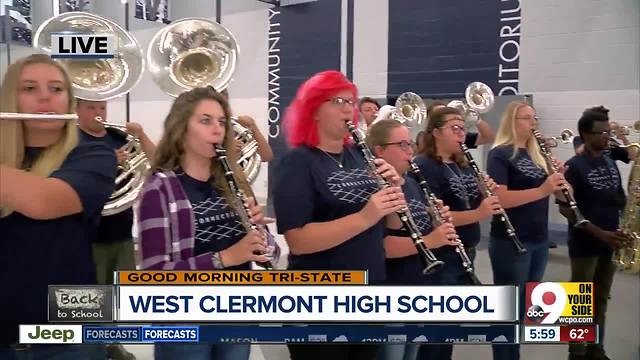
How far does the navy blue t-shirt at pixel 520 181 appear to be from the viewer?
7.60 feet

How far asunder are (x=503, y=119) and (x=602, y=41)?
1.64 feet

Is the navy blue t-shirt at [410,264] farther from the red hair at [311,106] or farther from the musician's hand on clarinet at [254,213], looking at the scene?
the musician's hand on clarinet at [254,213]

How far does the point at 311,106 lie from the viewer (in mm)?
1739

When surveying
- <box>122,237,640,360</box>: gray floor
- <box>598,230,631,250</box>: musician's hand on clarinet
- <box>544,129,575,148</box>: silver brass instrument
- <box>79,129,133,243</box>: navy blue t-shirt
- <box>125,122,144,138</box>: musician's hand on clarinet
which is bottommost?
<box>122,237,640,360</box>: gray floor

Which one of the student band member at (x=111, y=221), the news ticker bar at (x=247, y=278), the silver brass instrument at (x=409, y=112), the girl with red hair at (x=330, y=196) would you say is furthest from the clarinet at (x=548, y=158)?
the student band member at (x=111, y=221)

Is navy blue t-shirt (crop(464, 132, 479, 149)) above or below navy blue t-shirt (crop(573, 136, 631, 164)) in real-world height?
above

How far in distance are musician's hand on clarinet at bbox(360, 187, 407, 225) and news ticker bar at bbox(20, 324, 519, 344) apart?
0.40m

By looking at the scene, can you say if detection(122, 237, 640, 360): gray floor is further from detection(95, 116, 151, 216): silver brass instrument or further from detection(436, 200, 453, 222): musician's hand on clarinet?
detection(95, 116, 151, 216): silver brass instrument

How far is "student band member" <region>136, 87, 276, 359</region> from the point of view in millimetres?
1437

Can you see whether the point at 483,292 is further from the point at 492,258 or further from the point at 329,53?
the point at 329,53

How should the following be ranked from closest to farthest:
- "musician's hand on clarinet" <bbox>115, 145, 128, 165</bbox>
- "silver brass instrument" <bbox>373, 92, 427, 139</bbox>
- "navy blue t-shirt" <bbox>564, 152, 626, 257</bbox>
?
"musician's hand on clarinet" <bbox>115, 145, 128, 165</bbox>
"silver brass instrument" <bbox>373, 92, 427, 139</bbox>
"navy blue t-shirt" <bbox>564, 152, 626, 257</bbox>

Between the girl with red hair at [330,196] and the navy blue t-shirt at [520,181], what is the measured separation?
2.51 ft

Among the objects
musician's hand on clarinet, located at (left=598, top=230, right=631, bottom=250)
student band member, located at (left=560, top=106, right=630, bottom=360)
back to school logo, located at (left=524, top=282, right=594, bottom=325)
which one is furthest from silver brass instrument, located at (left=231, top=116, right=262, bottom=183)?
musician's hand on clarinet, located at (left=598, top=230, right=631, bottom=250)

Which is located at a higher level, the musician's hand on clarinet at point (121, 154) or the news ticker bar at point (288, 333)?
the musician's hand on clarinet at point (121, 154)
